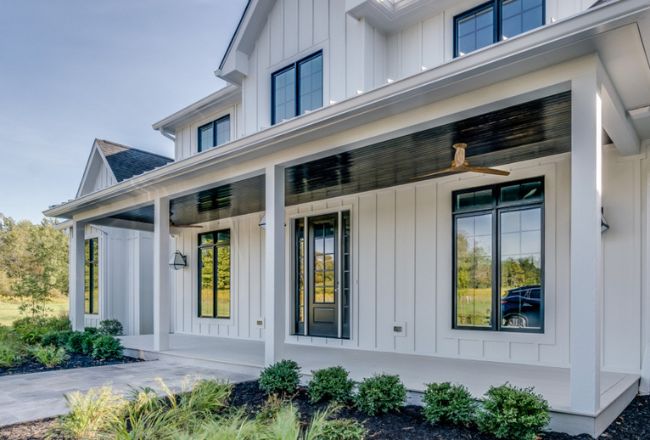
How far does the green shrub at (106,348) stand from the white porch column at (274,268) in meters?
3.57

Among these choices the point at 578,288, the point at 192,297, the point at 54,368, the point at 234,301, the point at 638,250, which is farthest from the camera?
the point at 192,297

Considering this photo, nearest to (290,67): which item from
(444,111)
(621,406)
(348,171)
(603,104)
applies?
(348,171)

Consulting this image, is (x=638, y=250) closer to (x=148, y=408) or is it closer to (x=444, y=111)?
(x=444, y=111)

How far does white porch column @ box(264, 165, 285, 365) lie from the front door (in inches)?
94.2

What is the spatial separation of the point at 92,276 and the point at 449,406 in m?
11.6

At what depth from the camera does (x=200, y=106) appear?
9.96 metres

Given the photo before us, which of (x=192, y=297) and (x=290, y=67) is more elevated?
(x=290, y=67)

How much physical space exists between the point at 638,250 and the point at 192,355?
6015 millimetres

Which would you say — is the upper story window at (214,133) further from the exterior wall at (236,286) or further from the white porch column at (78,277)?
the white porch column at (78,277)

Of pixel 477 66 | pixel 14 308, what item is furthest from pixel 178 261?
pixel 14 308

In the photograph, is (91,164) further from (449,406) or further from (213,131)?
(449,406)

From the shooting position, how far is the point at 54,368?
23.0 ft

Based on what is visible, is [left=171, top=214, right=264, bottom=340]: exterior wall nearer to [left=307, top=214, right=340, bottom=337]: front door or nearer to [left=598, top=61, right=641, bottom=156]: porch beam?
[left=307, top=214, right=340, bottom=337]: front door

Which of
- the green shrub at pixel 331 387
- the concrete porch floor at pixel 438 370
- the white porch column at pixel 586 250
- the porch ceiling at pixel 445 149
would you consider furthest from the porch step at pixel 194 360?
the white porch column at pixel 586 250
